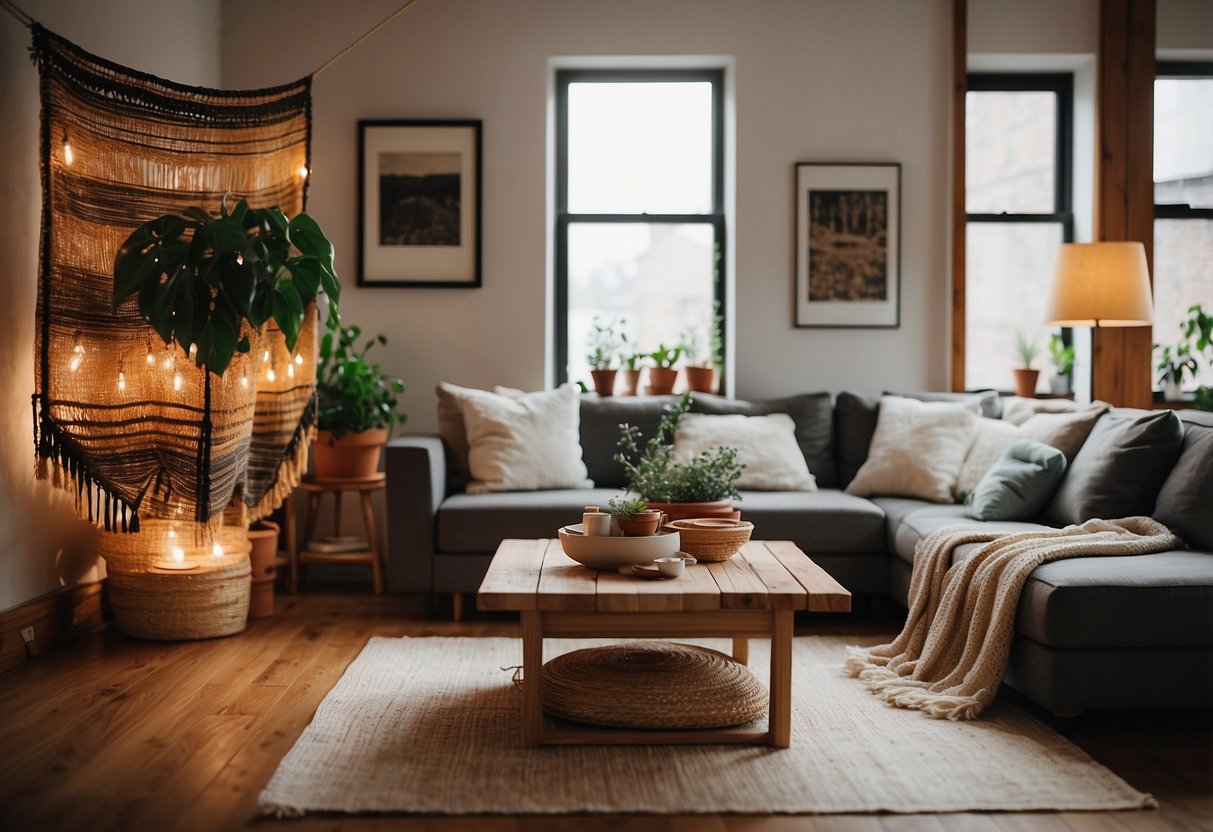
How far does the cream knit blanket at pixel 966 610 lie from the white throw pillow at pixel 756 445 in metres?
0.97

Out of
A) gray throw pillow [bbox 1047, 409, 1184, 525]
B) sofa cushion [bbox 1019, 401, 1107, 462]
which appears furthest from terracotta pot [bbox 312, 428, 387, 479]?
gray throw pillow [bbox 1047, 409, 1184, 525]

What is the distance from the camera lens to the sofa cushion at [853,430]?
4.45 metres

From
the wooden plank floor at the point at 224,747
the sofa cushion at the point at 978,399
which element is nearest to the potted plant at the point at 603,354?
the sofa cushion at the point at 978,399

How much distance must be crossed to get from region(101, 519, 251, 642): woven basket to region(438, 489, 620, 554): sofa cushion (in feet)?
2.43

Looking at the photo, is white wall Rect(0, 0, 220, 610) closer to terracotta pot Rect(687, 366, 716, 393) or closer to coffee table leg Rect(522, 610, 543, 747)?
coffee table leg Rect(522, 610, 543, 747)

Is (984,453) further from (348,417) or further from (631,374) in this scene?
(348,417)

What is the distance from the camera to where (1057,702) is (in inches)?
102

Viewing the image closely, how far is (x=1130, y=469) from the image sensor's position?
3.17 metres

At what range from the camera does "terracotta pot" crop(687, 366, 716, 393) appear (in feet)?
16.0

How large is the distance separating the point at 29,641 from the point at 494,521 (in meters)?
1.53

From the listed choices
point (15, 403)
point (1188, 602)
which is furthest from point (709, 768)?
point (15, 403)

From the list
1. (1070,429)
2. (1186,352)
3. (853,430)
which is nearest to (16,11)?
(853,430)

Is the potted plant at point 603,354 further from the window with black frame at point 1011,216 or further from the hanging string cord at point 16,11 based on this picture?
the hanging string cord at point 16,11

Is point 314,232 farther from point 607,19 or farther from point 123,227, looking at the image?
point 607,19
